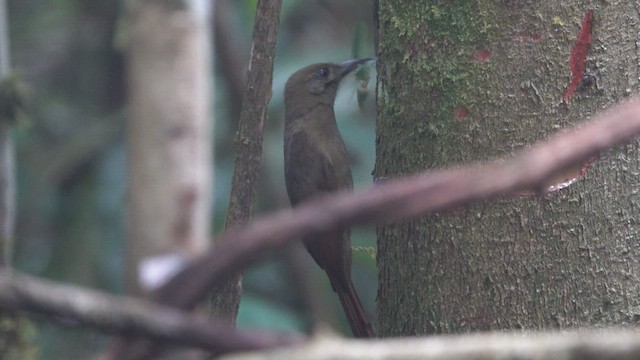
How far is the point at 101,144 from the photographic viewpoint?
6.16 m

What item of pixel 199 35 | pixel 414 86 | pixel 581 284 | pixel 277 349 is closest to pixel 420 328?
pixel 581 284

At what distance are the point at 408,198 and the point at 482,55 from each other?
162 cm

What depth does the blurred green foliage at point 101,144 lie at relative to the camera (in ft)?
19.1

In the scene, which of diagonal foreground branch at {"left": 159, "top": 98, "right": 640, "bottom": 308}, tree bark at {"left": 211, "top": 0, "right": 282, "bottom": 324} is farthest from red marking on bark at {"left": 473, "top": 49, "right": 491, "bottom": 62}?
diagonal foreground branch at {"left": 159, "top": 98, "right": 640, "bottom": 308}

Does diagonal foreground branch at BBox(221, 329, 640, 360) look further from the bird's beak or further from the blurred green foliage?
the blurred green foliage

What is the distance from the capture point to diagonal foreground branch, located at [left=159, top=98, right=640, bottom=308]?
1083 millimetres

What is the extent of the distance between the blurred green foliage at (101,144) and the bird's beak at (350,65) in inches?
47.6

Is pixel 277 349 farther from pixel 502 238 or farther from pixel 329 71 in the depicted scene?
pixel 329 71

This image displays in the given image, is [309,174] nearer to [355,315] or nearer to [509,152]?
[355,315]

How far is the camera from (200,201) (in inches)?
55.0

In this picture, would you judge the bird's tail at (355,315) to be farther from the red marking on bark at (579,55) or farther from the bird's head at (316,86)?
the red marking on bark at (579,55)

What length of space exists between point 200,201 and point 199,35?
0.30 m

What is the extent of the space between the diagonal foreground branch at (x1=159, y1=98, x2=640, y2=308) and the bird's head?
322cm

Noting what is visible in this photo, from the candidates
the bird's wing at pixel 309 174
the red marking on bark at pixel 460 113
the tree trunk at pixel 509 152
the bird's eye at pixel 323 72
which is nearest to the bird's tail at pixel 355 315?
the bird's wing at pixel 309 174
